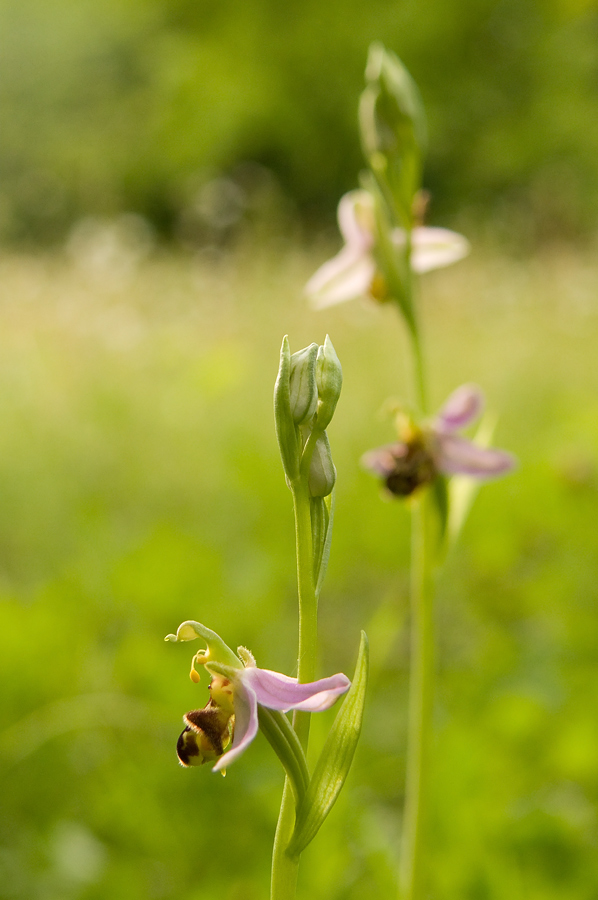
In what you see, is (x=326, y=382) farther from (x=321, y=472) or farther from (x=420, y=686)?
(x=420, y=686)

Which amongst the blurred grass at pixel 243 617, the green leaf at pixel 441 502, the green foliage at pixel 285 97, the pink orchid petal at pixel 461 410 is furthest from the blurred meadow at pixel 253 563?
the green foliage at pixel 285 97

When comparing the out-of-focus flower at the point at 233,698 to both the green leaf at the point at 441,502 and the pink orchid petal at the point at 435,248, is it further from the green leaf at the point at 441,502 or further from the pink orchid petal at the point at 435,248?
the pink orchid petal at the point at 435,248

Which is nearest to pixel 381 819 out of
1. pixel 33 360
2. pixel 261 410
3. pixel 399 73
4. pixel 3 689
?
pixel 3 689

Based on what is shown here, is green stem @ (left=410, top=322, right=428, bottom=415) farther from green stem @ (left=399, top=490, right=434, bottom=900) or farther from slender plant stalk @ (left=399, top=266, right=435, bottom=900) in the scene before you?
green stem @ (left=399, top=490, right=434, bottom=900)

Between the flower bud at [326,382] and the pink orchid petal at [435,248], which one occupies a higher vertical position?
the pink orchid petal at [435,248]

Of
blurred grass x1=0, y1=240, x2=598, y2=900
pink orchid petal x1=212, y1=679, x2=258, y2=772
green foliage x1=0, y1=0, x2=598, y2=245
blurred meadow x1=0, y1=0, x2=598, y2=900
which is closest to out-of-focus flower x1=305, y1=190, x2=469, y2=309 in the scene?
blurred grass x1=0, y1=240, x2=598, y2=900

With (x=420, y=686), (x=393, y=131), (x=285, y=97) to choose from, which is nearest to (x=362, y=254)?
(x=393, y=131)
